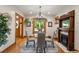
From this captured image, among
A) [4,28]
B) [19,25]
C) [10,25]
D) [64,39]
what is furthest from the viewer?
[64,39]

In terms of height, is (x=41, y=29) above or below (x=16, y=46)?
above

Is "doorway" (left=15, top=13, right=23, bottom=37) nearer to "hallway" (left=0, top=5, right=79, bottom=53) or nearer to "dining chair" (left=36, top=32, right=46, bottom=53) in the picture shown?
"hallway" (left=0, top=5, right=79, bottom=53)

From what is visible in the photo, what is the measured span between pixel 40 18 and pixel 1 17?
0.93 metres

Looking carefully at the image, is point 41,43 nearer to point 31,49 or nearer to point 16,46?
point 31,49

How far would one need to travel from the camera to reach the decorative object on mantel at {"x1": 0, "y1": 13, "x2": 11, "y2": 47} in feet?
8.00

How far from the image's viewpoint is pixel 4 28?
2.49 meters

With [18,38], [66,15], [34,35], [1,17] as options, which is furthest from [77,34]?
[1,17]

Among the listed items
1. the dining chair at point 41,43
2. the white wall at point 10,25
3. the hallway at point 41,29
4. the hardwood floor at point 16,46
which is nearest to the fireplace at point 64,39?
the hallway at point 41,29

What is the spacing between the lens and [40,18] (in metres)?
2.76

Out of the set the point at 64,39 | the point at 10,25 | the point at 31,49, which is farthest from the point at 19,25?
the point at 64,39

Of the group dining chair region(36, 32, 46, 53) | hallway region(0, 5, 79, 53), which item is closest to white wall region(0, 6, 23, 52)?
hallway region(0, 5, 79, 53)

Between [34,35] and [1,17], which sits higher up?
[1,17]
